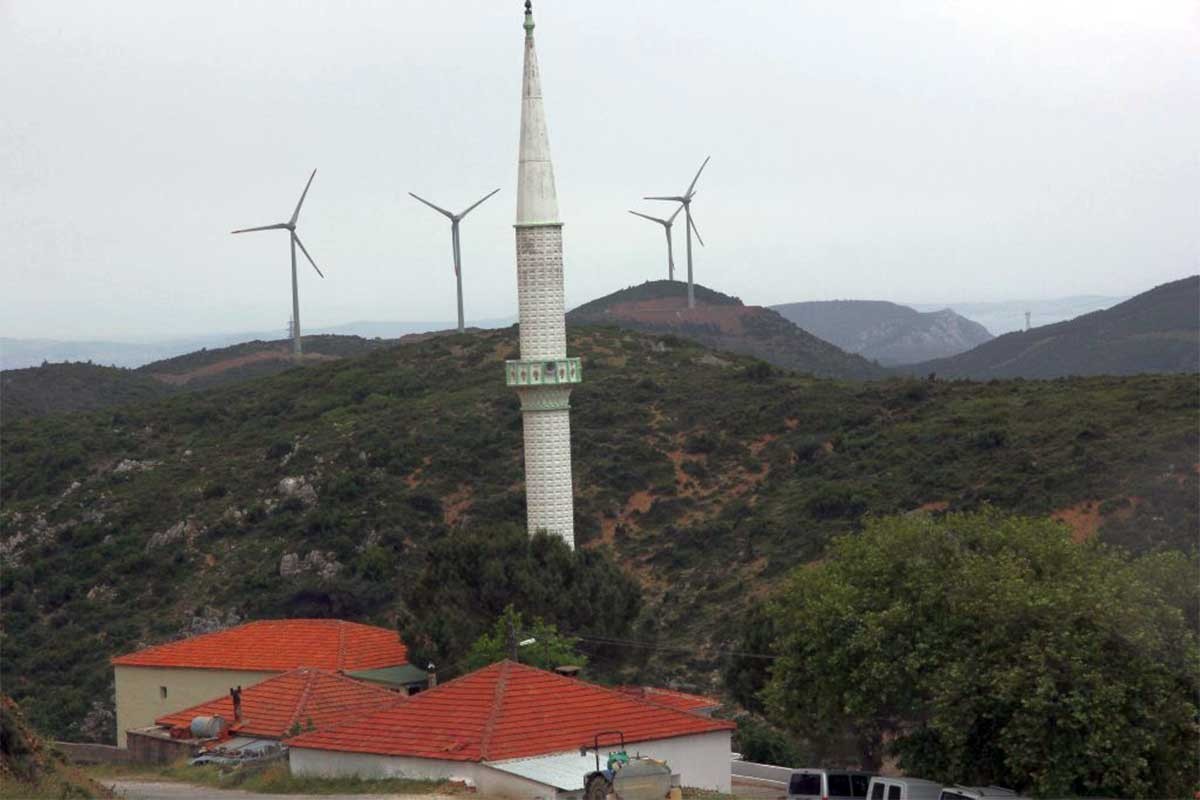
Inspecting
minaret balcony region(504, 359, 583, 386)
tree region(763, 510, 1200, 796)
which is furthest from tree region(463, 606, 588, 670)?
minaret balcony region(504, 359, 583, 386)

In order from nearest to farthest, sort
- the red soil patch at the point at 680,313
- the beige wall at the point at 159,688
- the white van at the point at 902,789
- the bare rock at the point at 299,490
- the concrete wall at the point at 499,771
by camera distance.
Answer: the concrete wall at the point at 499,771
the white van at the point at 902,789
the beige wall at the point at 159,688
the bare rock at the point at 299,490
the red soil patch at the point at 680,313

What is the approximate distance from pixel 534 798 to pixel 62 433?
212 ft

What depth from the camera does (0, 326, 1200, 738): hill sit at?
5506 cm

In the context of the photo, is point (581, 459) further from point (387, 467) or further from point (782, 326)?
point (782, 326)

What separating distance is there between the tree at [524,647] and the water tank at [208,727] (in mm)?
5517

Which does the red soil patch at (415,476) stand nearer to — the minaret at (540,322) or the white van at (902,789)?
the minaret at (540,322)

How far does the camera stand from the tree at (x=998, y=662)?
1049 inches

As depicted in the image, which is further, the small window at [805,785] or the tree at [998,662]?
the small window at [805,785]

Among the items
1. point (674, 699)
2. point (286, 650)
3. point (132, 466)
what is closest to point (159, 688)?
point (286, 650)

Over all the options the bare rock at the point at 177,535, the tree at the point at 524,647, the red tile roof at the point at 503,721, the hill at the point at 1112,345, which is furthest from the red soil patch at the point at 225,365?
the red tile roof at the point at 503,721

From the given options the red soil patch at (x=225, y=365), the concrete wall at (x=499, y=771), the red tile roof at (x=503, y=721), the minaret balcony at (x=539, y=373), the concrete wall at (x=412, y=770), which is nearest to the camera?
the concrete wall at (x=412, y=770)

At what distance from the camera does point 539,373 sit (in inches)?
1789

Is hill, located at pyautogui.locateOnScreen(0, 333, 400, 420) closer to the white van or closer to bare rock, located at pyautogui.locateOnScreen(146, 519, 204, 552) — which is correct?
bare rock, located at pyautogui.locateOnScreen(146, 519, 204, 552)

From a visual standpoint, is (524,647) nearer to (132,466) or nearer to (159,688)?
(159,688)
